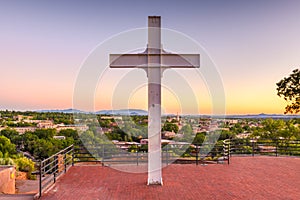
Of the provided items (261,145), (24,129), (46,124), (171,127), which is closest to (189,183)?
(171,127)

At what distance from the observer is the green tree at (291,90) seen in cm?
1209

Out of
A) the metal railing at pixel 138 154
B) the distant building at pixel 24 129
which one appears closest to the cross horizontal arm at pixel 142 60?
the metal railing at pixel 138 154

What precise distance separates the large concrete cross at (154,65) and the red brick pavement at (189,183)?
70 cm

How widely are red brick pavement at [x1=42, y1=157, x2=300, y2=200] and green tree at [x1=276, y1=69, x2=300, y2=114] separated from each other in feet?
10.3

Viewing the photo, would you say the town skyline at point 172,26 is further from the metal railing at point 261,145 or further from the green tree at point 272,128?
the green tree at point 272,128

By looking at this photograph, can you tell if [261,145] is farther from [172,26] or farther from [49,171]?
[49,171]

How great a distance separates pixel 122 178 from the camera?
7906mm

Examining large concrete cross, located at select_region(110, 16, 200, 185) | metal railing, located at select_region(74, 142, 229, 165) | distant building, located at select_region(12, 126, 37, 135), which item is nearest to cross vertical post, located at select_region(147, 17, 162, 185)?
large concrete cross, located at select_region(110, 16, 200, 185)

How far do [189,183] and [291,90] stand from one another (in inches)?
285

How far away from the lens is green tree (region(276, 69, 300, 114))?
39.7ft

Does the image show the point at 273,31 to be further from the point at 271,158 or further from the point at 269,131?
the point at 269,131

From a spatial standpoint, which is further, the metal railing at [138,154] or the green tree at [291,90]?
the green tree at [291,90]

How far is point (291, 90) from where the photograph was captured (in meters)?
12.2

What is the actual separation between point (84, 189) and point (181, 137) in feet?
12.5
